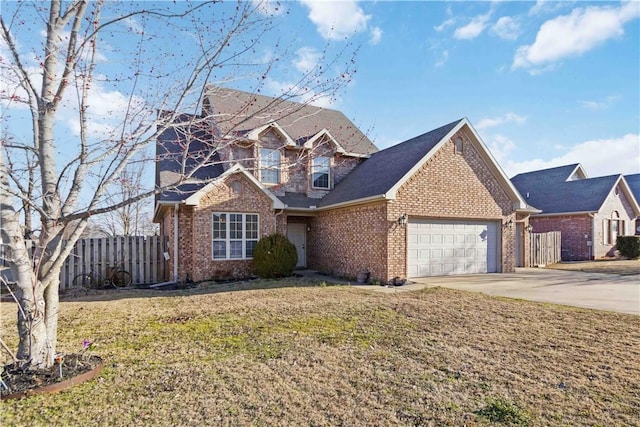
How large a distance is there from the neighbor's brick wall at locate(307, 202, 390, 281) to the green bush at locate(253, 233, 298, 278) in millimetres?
1988

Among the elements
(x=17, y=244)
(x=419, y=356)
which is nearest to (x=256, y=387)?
(x=419, y=356)

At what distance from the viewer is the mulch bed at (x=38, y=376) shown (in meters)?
3.65

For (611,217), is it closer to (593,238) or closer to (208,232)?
(593,238)

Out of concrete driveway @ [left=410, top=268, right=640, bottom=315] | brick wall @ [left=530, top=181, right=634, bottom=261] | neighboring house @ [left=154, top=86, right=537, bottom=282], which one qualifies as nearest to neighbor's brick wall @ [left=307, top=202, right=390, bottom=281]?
neighboring house @ [left=154, top=86, right=537, bottom=282]

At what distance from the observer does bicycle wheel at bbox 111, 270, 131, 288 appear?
41.9ft

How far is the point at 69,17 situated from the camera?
4.10 meters

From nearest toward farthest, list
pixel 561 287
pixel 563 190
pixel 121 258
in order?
pixel 561 287, pixel 121 258, pixel 563 190

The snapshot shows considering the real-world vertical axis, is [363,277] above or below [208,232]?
below

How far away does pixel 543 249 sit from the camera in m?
19.0

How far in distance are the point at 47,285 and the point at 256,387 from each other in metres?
2.70

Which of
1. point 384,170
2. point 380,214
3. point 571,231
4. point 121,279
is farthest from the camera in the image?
point 571,231

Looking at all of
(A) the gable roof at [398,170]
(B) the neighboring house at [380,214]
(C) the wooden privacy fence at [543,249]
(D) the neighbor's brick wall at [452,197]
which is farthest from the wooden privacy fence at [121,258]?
(C) the wooden privacy fence at [543,249]

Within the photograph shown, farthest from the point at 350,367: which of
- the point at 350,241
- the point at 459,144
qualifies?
the point at 459,144

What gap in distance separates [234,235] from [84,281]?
543 centimetres
